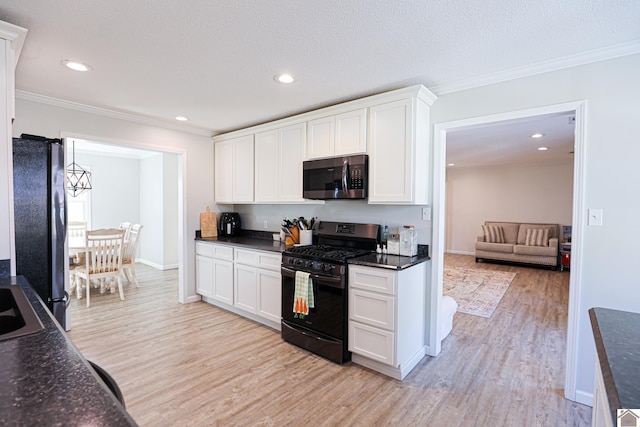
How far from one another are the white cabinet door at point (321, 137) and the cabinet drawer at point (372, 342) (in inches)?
65.1

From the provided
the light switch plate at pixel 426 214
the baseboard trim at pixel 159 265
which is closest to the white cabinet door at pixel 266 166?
the light switch plate at pixel 426 214

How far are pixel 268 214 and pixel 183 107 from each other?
1.67 metres

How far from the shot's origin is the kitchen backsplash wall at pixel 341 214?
2.93 metres

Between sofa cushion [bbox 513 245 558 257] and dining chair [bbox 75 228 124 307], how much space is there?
7472mm

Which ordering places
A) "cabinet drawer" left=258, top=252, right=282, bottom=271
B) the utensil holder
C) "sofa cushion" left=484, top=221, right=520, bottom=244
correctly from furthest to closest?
1. "sofa cushion" left=484, top=221, right=520, bottom=244
2. the utensil holder
3. "cabinet drawer" left=258, top=252, right=282, bottom=271

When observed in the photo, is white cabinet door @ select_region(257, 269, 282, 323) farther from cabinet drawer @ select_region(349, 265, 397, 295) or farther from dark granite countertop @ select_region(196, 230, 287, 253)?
cabinet drawer @ select_region(349, 265, 397, 295)

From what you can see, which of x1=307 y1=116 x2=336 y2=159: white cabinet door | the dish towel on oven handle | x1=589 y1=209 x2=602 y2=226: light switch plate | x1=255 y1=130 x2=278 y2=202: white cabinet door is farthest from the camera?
x1=255 y1=130 x2=278 y2=202: white cabinet door

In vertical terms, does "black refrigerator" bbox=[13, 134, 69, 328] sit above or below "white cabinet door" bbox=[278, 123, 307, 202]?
below

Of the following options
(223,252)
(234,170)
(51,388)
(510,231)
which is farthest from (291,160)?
(510,231)

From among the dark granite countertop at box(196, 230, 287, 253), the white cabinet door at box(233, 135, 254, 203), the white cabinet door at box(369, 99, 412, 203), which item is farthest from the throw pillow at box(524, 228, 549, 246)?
the white cabinet door at box(233, 135, 254, 203)

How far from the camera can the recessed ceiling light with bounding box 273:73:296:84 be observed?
253cm

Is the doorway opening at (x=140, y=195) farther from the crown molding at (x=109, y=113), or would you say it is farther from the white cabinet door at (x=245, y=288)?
the white cabinet door at (x=245, y=288)

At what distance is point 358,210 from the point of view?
3334 millimetres

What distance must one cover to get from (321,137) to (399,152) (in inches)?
35.2
